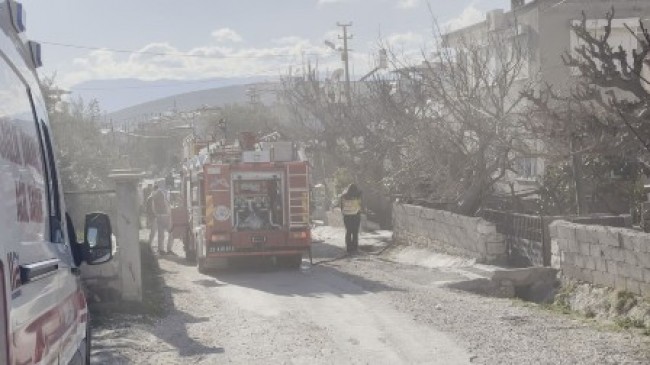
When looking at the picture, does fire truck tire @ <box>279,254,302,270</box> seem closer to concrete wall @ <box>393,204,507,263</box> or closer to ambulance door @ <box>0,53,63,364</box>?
concrete wall @ <box>393,204,507,263</box>

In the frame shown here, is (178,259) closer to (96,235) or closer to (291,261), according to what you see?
(291,261)

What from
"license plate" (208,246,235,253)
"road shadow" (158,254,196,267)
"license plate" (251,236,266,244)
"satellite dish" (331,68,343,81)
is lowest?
"road shadow" (158,254,196,267)

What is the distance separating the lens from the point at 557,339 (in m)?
9.29

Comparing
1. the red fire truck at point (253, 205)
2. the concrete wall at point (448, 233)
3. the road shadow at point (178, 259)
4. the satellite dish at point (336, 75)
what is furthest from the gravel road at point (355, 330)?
the satellite dish at point (336, 75)

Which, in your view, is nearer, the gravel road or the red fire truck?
the gravel road

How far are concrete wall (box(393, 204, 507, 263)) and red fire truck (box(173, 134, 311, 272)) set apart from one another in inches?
114

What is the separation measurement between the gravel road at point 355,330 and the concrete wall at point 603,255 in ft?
3.02

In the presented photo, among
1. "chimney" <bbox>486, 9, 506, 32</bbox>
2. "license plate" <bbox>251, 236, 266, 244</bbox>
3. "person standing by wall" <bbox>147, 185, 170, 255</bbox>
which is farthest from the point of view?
"chimney" <bbox>486, 9, 506, 32</bbox>

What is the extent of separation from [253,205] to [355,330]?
24.7 feet

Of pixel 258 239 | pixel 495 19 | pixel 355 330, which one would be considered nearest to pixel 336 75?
pixel 495 19

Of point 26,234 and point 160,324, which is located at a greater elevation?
point 26,234

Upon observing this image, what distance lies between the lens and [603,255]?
11.5 meters

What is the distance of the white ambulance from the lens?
2.69 metres

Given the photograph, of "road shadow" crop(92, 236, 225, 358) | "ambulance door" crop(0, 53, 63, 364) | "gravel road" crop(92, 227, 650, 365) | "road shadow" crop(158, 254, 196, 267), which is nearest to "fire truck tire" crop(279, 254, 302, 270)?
"gravel road" crop(92, 227, 650, 365)
